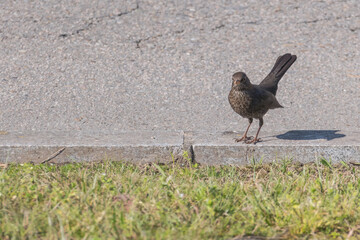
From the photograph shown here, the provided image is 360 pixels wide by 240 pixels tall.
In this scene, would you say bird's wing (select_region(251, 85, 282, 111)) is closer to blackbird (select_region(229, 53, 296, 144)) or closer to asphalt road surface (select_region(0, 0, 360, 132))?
blackbird (select_region(229, 53, 296, 144))

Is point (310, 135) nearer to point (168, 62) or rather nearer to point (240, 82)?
point (240, 82)

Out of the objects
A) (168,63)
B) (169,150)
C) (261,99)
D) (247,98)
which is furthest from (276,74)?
(169,150)

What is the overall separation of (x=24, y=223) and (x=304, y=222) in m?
1.41

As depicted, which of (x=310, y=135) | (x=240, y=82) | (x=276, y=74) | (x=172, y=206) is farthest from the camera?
(x=276, y=74)

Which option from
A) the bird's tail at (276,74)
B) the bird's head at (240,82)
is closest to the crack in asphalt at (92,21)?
the bird's tail at (276,74)

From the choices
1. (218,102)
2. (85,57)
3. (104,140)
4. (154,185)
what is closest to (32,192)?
(154,185)

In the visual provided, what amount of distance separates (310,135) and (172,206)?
169 centimetres

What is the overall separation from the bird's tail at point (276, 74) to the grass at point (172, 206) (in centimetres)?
146

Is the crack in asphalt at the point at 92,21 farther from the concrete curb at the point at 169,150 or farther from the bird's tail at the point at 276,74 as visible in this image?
the concrete curb at the point at 169,150

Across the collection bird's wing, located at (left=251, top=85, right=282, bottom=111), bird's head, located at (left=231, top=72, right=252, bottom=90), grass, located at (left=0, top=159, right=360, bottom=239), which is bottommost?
grass, located at (left=0, top=159, right=360, bottom=239)

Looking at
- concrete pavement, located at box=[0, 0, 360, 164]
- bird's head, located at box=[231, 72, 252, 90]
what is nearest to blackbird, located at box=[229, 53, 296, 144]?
bird's head, located at box=[231, 72, 252, 90]

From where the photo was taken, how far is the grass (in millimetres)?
2756

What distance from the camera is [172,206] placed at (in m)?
3.08

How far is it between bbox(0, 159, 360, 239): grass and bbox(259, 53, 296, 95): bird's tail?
1464 millimetres
